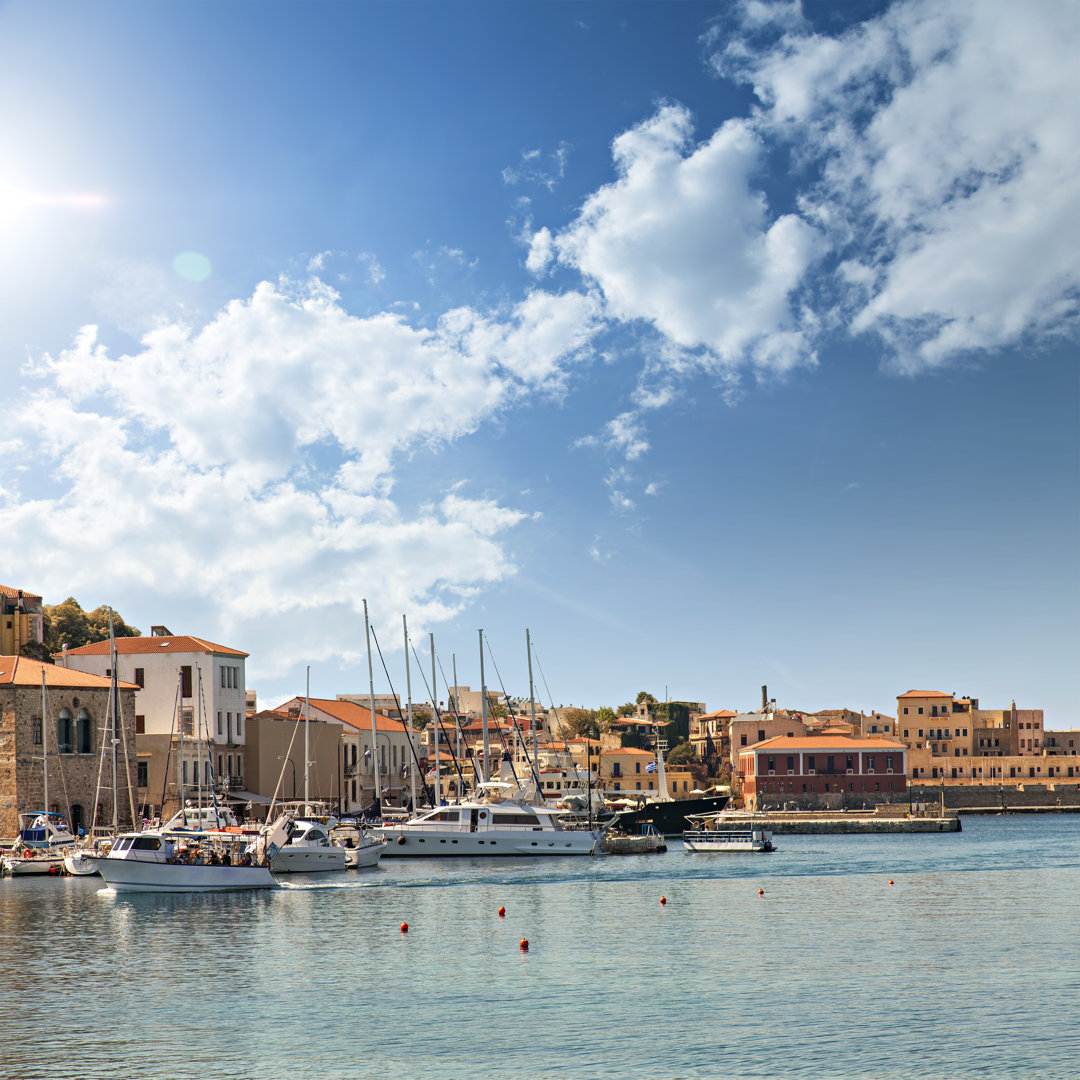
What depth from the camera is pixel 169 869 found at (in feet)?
176

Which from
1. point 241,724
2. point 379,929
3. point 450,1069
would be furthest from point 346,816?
point 450,1069

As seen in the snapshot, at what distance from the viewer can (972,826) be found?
458 ft

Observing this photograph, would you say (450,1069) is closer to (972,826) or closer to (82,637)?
(82,637)

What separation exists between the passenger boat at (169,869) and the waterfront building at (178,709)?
93.6 ft

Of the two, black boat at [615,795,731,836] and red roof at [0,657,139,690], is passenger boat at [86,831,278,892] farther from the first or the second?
black boat at [615,795,731,836]

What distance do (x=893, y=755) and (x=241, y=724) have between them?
92200 mm

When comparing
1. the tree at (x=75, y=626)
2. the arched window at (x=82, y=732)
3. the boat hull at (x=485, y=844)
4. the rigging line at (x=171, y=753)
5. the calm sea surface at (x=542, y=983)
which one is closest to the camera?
the calm sea surface at (x=542, y=983)

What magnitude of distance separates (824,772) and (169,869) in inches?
4465

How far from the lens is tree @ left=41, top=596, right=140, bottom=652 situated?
115 metres

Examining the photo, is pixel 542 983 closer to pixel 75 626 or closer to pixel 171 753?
pixel 171 753

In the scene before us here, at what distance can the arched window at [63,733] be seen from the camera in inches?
3036

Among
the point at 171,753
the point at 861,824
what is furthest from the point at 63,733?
the point at 861,824

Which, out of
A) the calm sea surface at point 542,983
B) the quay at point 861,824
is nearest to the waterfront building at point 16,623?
the calm sea surface at point 542,983

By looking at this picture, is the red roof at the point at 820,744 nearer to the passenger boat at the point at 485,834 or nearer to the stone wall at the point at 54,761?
the passenger boat at the point at 485,834
